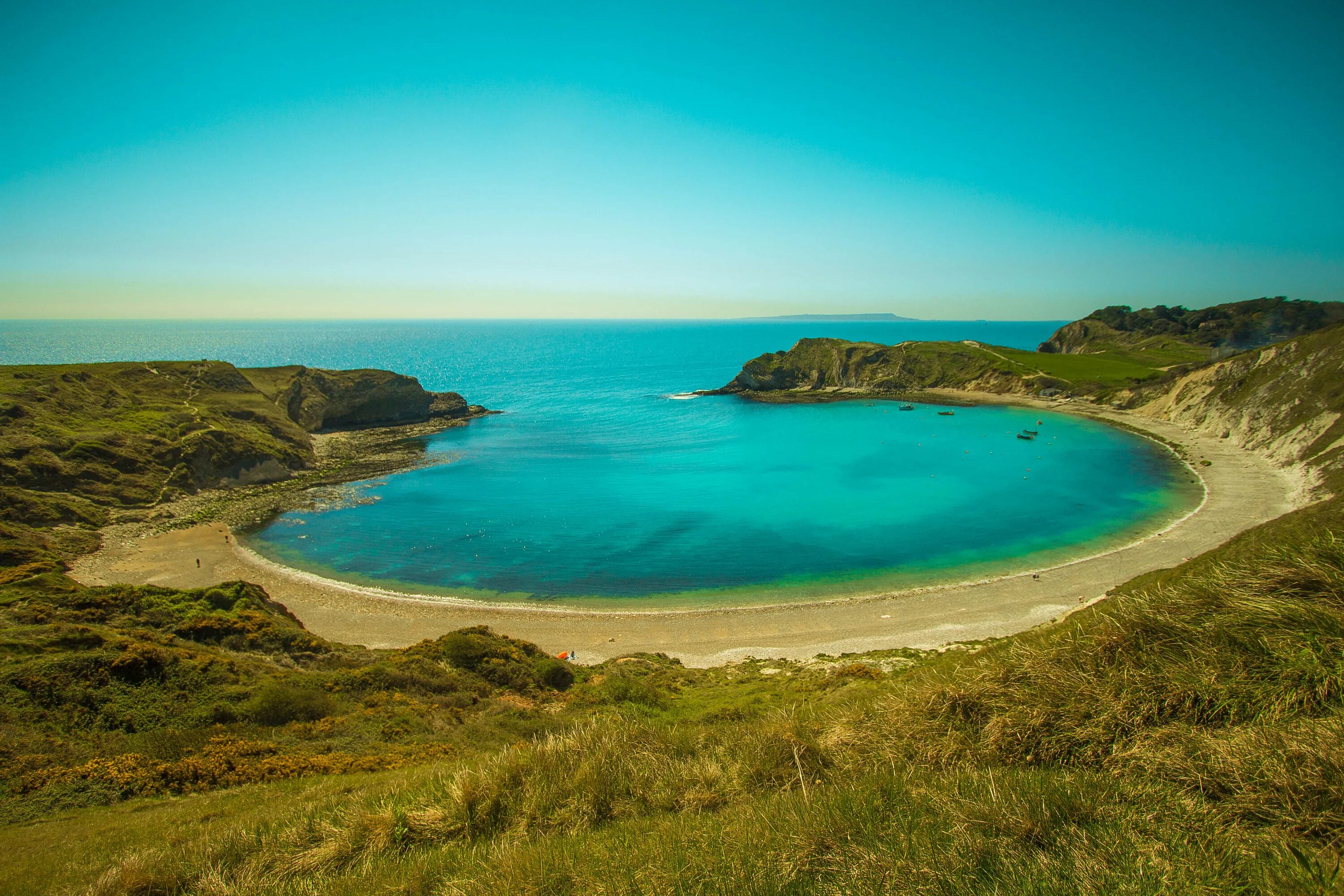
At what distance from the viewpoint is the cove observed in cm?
3453

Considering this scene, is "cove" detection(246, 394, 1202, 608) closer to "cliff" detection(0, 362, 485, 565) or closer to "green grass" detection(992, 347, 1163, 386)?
"cliff" detection(0, 362, 485, 565)

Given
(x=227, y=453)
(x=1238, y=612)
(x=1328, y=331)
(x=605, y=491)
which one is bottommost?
(x=605, y=491)

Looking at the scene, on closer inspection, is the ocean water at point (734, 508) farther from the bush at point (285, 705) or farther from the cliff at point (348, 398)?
the bush at point (285, 705)

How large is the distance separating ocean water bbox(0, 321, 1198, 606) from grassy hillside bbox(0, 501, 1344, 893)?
946 inches

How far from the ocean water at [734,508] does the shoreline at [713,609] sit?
1637 millimetres

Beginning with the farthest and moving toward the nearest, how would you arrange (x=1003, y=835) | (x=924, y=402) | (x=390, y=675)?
(x=924, y=402) → (x=390, y=675) → (x=1003, y=835)

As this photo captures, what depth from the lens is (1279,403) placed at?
5522 cm

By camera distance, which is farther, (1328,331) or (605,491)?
(1328,331)

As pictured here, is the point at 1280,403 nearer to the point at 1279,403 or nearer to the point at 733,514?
Answer: the point at 1279,403

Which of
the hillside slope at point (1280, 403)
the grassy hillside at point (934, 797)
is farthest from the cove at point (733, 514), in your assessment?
the grassy hillside at point (934, 797)

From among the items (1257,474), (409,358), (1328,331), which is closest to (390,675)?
(1257,474)

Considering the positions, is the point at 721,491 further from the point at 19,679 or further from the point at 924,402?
the point at 924,402

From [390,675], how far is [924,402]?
93.4 metres

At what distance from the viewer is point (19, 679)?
41.6ft
